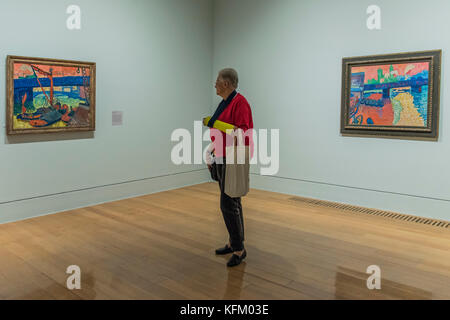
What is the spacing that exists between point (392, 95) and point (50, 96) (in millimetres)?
3777

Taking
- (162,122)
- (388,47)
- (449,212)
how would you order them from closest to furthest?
(449,212) < (388,47) < (162,122)

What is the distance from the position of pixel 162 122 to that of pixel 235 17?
1939 millimetres

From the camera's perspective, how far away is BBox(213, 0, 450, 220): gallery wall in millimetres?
4504

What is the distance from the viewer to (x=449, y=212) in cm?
442

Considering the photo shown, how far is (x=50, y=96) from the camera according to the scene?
14.5ft

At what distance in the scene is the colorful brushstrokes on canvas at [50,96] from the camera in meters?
4.22

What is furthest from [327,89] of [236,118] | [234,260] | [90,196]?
[90,196]

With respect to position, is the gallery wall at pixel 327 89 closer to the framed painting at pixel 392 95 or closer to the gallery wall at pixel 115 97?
the framed painting at pixel 392 95

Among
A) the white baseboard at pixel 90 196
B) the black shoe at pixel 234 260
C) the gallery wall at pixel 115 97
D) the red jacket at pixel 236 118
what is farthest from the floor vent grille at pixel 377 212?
the red jacket at pixel 236 118

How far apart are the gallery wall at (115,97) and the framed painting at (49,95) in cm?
9

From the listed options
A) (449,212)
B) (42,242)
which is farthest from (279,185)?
(42,242)

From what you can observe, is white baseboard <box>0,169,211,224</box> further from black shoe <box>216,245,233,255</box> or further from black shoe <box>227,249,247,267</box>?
black shoe <box>227,249,247,267</box>
